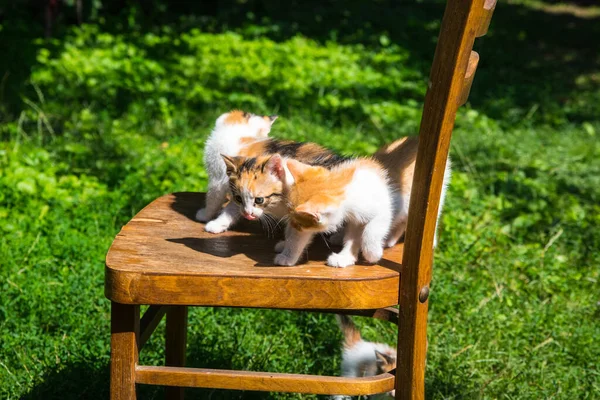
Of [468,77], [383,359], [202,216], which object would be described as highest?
[468,77]

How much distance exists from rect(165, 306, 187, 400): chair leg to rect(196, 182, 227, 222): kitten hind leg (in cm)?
45

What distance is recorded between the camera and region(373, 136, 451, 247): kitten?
6.83ft

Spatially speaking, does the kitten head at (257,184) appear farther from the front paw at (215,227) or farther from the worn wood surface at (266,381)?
the worn wood surface at (266,381)

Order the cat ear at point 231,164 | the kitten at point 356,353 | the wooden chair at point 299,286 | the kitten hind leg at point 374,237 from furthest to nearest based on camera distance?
the kitten at point 356,353
the cat ear at point 231,164
the kitten hind leg at point 374,237
the wooden chair at point 299,286

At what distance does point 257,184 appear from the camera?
2057 mm

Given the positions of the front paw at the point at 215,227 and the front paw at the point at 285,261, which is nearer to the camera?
the front paw at the point at 285,261

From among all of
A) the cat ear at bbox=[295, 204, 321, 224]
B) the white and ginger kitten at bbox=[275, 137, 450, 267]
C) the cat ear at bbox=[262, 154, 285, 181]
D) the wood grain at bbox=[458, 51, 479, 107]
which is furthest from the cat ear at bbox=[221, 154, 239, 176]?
the wood grain at bbox=[458, 51, 479, 107]

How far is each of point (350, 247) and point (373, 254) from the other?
7 centimetres

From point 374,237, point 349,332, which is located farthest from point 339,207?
point 349,332

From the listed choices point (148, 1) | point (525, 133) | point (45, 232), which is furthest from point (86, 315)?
point (148, 1)

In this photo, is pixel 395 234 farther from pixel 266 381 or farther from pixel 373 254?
pixel 266 381

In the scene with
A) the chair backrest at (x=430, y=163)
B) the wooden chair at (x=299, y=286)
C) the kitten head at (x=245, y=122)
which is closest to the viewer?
the chair backrest at (x=430, y=163)

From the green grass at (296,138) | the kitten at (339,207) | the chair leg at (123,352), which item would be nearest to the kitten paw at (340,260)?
the kitten at (339,207)

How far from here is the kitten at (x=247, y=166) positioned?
206 centimetres
